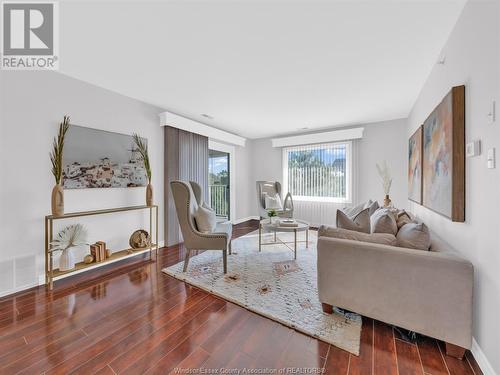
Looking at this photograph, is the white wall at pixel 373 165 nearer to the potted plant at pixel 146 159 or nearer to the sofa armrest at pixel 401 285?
the sofa armrest at pixel 401 285

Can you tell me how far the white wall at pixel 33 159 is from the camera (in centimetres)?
213

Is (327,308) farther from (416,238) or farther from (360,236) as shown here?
(416,238)

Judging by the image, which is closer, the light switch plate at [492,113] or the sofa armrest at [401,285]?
the light switch plate at [492,113]

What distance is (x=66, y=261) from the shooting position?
2.34 m

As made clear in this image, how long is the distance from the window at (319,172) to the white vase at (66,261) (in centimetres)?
440

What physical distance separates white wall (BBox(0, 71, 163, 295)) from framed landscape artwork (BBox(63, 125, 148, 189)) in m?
0.11

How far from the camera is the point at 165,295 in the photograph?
215cm

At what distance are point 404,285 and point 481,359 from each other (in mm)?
517

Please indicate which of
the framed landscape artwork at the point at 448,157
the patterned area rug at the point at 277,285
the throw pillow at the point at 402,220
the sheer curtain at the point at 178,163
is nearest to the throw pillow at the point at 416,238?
the framed landscape artwork at the point at 448,157

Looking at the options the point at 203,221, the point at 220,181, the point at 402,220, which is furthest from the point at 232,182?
the point at 402,220

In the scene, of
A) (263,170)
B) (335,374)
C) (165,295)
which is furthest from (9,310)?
(263,170)

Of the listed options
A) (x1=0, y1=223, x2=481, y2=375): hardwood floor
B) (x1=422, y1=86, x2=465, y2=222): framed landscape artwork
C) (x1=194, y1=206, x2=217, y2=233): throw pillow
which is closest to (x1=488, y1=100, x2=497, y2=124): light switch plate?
(x1=422, y1=86, x2=465, y2=222): framed landscape artwork

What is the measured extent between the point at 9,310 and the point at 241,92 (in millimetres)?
3269

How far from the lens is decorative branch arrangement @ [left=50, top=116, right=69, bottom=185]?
2.28 m
